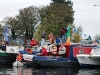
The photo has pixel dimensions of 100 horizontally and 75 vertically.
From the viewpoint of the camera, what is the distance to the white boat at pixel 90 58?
31658 mm

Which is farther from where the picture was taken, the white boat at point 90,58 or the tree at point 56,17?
the tree at point 56,17

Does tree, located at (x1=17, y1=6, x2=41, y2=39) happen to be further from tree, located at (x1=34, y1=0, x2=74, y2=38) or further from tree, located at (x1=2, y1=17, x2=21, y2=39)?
tree, located at (x1=34, y1=0, x2=74, y2=38)

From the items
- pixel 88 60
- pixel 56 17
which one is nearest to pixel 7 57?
pixel 88 60

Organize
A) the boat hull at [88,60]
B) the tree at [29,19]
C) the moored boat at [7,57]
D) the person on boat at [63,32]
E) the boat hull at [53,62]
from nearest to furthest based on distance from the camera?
the boat hull at [88,60], the boat hull at [53,62], the moored boat at [7,57], the person on boat at [63,32], the tree at [29,19]

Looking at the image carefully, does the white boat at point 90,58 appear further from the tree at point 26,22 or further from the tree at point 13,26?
the tree at point 13,26

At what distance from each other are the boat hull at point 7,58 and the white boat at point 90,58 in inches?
310

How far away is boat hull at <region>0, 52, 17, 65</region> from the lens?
3581 cm

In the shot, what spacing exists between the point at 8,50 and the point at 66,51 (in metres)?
7.99

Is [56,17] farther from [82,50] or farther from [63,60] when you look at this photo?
[63,60]

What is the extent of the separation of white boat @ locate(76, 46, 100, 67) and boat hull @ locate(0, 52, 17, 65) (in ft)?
25.8

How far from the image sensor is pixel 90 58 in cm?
3178

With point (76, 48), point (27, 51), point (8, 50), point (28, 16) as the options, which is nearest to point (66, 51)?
point (76, 48)

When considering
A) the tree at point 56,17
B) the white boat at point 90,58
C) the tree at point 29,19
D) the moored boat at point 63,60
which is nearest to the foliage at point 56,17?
the tree at point 56,17

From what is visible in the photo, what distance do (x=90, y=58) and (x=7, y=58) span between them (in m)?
9.23
